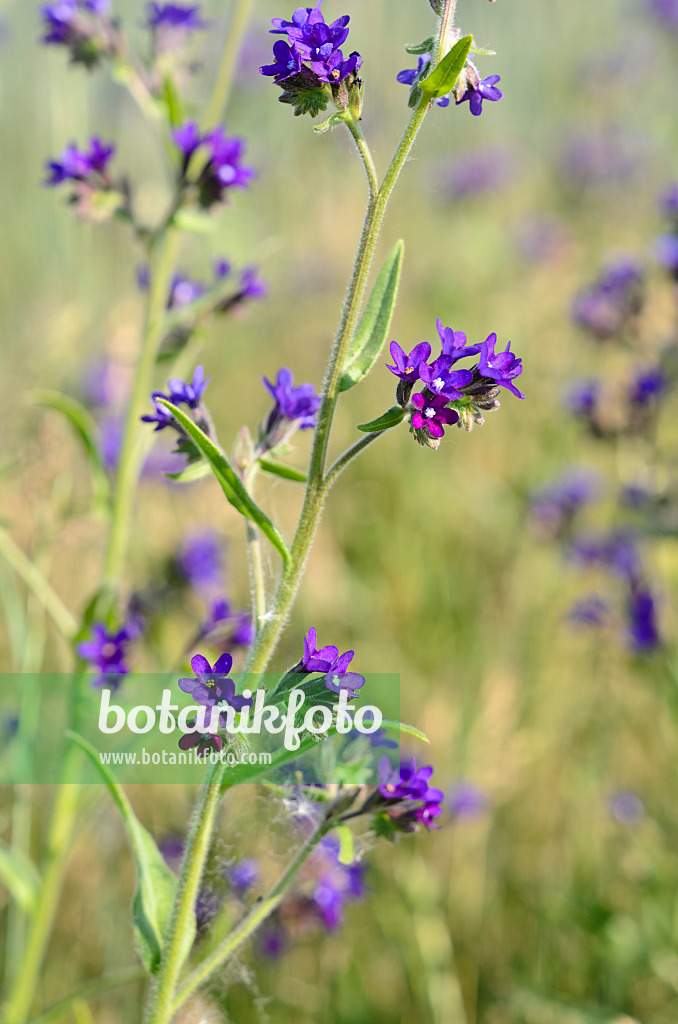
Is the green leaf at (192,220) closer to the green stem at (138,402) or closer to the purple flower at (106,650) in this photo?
the green stem at (138,402)

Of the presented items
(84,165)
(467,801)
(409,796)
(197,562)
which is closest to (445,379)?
(409,796)

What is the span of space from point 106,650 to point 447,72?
5.27 feet

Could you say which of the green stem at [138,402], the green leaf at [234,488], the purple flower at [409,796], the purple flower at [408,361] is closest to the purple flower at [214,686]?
the green leaf at [234,488]

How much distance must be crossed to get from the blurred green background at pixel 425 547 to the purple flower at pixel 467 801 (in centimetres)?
6

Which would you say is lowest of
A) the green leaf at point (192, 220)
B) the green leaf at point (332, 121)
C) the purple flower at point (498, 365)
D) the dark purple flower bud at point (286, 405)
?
the purple flower at point (498, 365)

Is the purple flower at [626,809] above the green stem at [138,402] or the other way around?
the other way around

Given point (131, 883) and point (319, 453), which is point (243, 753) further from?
point (131, 883)

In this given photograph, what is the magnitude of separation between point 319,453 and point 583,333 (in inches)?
125

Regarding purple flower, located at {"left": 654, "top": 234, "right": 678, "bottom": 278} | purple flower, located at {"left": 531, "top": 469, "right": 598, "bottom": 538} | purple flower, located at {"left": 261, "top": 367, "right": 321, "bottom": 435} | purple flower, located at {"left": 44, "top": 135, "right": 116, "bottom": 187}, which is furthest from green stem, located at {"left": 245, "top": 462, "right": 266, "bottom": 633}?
purple flower, located at {"left": 531, "top": 469, "right": 598, "bottom": 538}

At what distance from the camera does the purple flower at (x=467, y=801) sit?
128 inches

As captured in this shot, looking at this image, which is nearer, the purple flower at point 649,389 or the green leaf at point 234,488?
the green leaf at point 234,488

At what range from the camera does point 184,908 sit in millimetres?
1492

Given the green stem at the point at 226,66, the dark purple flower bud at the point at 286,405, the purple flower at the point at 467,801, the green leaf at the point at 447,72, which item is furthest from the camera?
the purple flower at the point at 467,801

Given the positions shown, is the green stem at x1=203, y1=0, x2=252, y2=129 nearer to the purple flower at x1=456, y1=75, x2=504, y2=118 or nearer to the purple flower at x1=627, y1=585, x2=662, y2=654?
the purple flower at x1=456, y1=75, x2=504, y2=118
